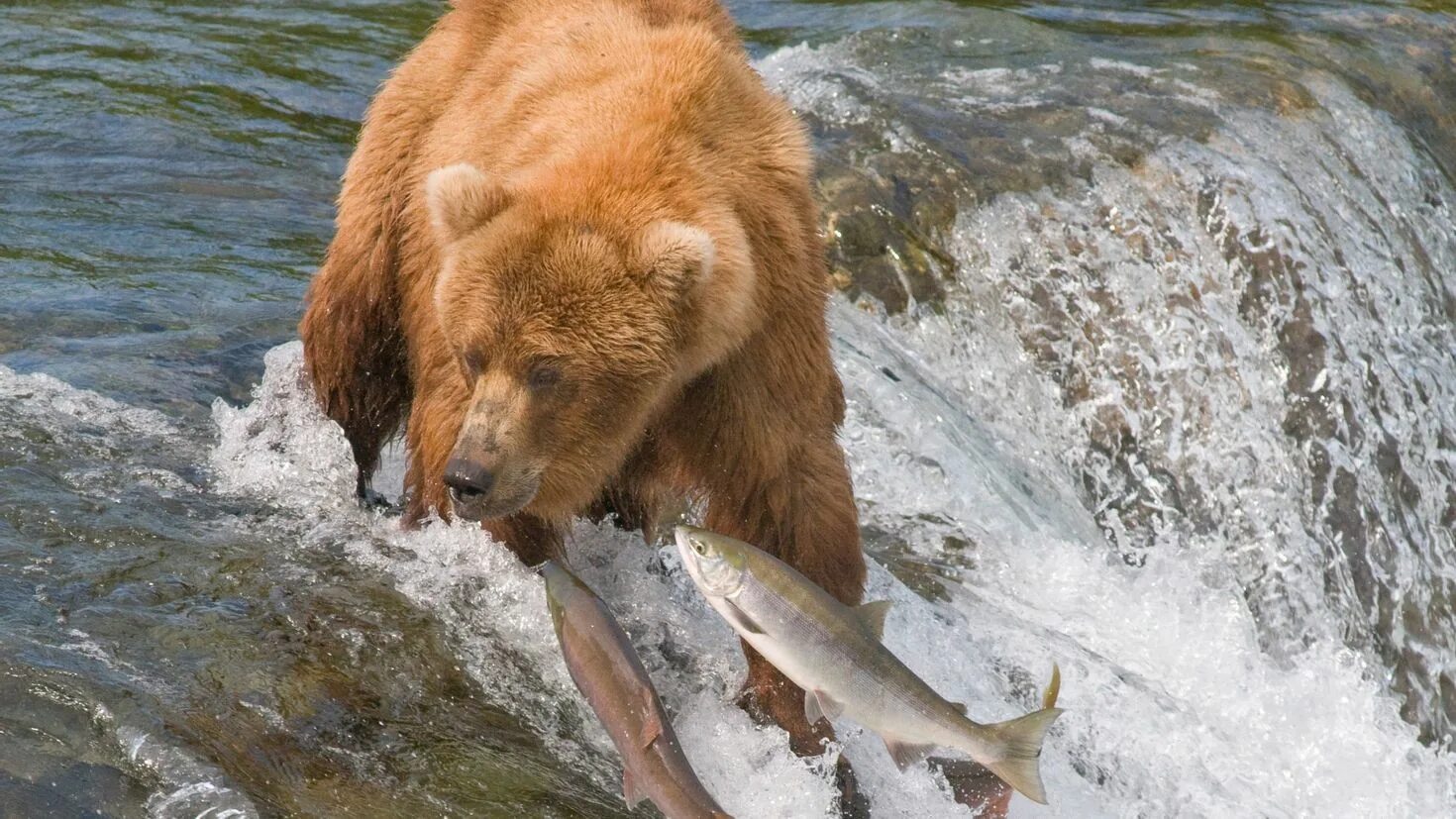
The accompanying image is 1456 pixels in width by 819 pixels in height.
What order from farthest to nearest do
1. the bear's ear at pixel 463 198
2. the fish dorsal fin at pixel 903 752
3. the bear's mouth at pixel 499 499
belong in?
the bear's ear at pixel 463 198, the bear's mouth at pixel 499 499, the fish dorsal fin at pixel 903 752

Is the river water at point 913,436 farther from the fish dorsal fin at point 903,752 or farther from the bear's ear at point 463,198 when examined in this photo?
the bear's ear at point 463,198

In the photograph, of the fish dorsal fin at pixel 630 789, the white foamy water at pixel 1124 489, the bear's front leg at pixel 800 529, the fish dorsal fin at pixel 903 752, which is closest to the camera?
the fish dorsal fin at pixel 630 789

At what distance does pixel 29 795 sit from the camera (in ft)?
11.1

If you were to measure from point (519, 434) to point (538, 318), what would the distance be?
10.9 inches

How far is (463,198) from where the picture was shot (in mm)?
4043

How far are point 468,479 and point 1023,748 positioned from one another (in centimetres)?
138

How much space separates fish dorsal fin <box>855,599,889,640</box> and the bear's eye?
2.96ft

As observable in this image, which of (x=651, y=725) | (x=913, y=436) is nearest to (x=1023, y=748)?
(x=651, y=725)

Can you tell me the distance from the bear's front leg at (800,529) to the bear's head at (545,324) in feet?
1.50

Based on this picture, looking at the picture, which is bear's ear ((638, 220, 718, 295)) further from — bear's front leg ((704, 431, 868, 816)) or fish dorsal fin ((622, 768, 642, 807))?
fish dorsal fin ((622, 768, 642, 807))

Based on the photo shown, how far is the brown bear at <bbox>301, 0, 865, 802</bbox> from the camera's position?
395cm

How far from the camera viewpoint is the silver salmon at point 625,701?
344cm

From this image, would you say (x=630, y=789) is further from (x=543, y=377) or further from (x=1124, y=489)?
(x=1124, y=489)

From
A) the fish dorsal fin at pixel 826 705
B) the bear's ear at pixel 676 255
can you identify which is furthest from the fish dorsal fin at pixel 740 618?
the bear's ear at pixel 676 255
